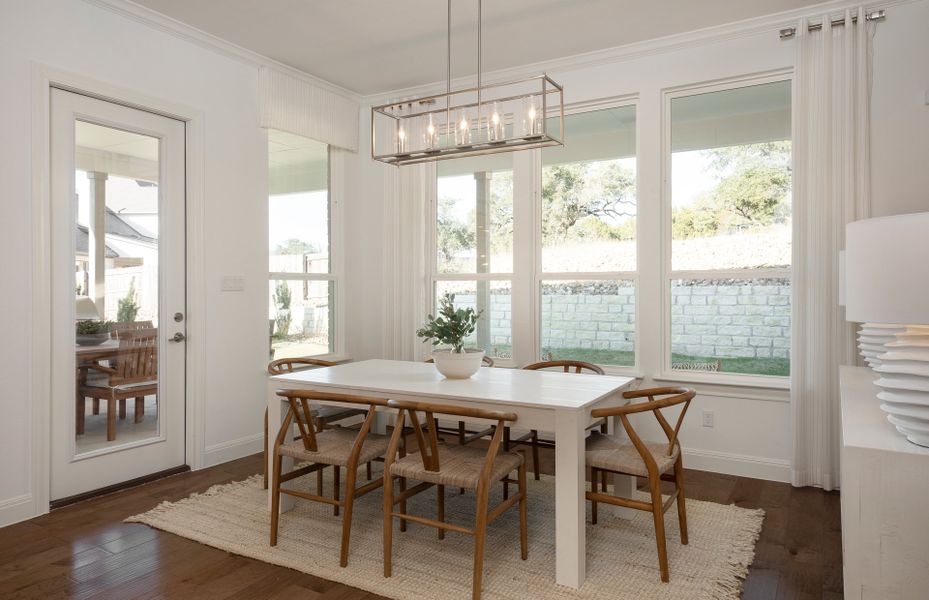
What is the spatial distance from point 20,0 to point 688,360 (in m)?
4.43

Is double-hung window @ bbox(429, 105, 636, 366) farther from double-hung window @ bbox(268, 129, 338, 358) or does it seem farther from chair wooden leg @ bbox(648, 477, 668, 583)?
chair wooden leg @ bbox(648, 477, 668, 583)

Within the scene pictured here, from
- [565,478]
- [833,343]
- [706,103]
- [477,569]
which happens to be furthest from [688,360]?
[477,569]

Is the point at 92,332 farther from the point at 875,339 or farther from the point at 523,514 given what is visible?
the point at 875,339

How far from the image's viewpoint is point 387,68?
4699 mm

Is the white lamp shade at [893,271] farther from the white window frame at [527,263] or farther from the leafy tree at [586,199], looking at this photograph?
the white window frame at [527,263]

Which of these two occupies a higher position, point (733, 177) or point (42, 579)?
point (733, 177)

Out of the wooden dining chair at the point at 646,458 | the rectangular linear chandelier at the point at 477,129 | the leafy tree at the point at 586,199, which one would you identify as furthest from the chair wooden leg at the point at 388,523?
the leafy tree at the point at 586,199

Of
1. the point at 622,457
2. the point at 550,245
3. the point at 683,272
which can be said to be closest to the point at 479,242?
the point at 550,245

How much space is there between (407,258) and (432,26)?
1.90m

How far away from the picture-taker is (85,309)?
3.46 meters

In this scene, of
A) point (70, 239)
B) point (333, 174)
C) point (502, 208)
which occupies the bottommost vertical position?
point (70, 239)

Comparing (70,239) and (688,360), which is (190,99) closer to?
(70,239)

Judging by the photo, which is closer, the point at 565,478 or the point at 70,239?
the point at 565,478

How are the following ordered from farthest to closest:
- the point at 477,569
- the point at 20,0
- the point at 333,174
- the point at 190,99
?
the point at 333,174 < the point at 190,99 < the point at 20,0 < the point at 477,569
